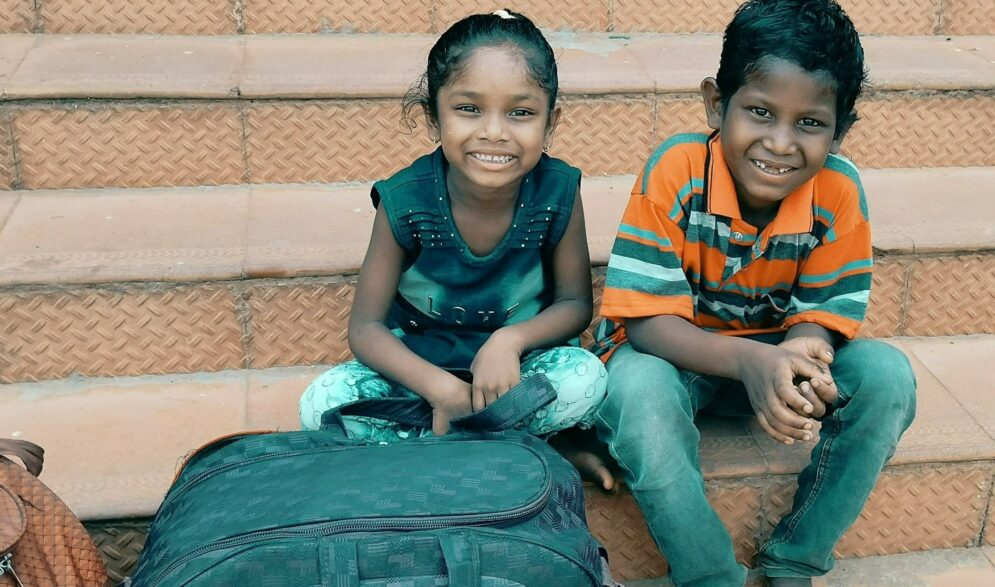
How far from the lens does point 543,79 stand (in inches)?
68.9

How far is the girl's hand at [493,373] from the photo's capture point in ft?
5.67

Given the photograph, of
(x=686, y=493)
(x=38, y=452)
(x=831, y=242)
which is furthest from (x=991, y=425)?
(x=38, y=452)

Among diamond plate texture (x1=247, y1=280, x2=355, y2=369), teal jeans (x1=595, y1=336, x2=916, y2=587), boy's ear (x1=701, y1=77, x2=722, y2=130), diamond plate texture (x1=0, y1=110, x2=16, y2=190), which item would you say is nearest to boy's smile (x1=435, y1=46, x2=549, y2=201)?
boy's ear (x1=701, y1=77, x2=722, y2=130)

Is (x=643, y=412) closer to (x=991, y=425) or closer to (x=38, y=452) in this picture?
(x=991, y=425)

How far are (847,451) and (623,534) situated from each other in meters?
0.46

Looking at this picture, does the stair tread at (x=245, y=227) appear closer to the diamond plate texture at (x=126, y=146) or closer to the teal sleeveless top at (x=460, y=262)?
the diamond plate texture at (x=126, y=146)

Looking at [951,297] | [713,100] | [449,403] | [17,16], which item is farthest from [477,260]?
[17,16]

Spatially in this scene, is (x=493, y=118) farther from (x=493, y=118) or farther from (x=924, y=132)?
(x=924, y=132)

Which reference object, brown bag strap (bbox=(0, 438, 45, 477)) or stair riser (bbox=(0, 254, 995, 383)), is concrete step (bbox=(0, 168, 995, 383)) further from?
brown bag strap (bbox=(0, 438, 45, 477))

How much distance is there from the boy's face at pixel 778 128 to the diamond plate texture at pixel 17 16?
192cm

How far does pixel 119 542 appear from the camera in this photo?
1816 mm

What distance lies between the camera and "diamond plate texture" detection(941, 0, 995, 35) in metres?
2.96

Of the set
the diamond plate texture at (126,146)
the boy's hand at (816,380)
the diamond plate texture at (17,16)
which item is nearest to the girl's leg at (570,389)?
the boy's hand at (816,380)

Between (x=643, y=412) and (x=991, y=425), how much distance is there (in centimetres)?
85
